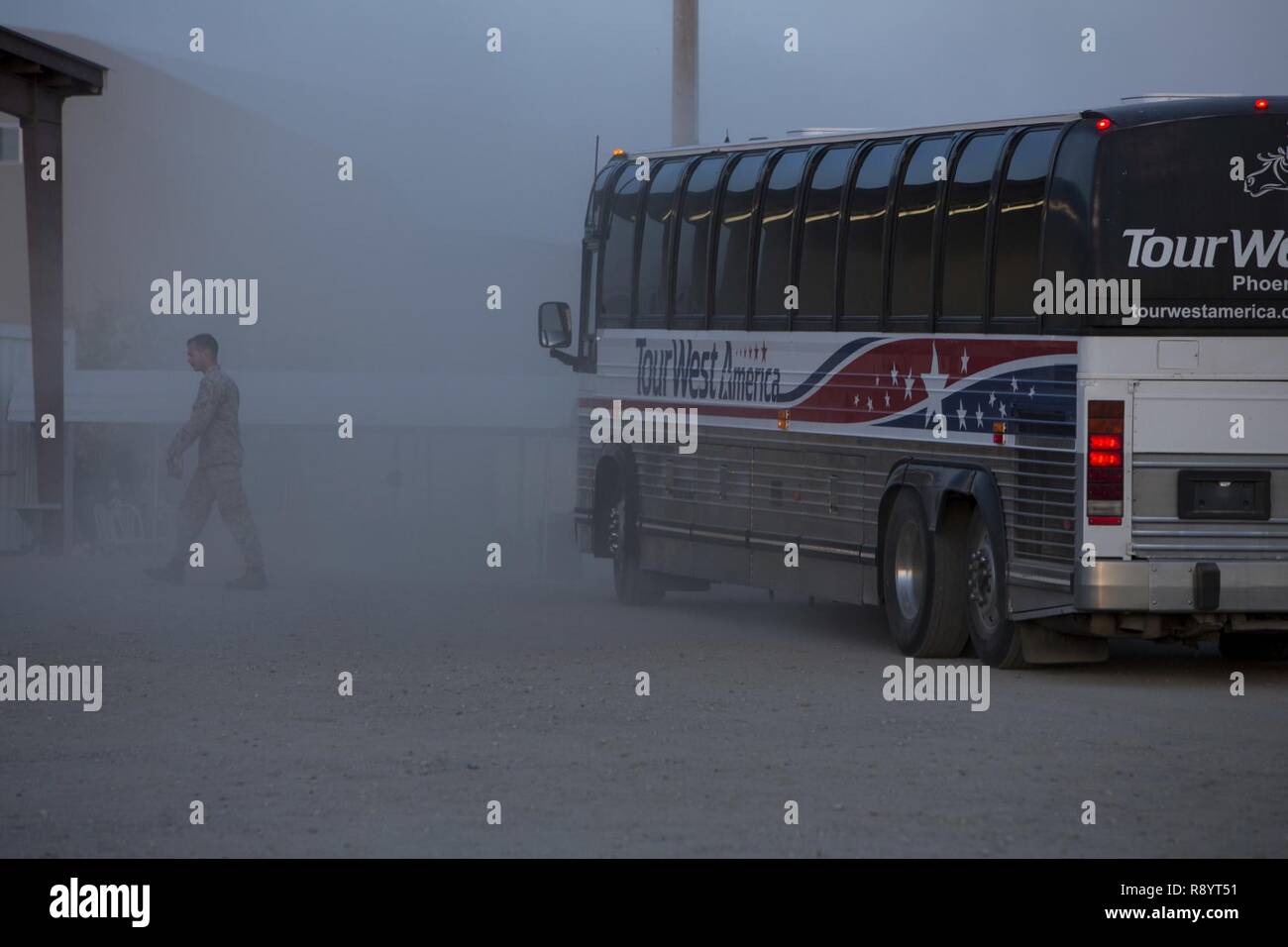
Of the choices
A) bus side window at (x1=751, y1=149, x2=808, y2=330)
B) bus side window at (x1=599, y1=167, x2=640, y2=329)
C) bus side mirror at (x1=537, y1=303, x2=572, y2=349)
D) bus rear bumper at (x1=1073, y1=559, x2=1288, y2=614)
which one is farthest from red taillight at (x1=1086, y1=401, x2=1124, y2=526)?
bus side mirror at (x1=537, y1=303, x2=572, y2=349)

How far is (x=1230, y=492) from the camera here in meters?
13.7

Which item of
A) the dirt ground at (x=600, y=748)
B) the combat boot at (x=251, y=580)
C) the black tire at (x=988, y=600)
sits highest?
the black tire at (x=988, y=600)

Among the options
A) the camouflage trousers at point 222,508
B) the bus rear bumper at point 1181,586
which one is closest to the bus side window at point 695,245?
the camouflage trousers at point 222,508

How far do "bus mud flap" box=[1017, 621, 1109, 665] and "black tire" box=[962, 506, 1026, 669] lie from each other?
5cm

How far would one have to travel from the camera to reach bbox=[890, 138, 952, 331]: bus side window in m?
15.4

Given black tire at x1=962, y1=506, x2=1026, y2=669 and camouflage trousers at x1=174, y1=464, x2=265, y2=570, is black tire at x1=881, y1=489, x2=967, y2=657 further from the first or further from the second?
camouflage trousers at x1=174, y1=464, x2=265, y2=570

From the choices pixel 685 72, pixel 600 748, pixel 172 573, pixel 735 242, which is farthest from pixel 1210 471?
pixel 685 72

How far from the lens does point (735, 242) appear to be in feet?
59.7

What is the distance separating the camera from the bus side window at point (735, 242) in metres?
18.0

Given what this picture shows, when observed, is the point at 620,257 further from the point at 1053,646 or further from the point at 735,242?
the point at 1053,646

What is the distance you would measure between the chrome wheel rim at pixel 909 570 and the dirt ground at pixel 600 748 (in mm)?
439

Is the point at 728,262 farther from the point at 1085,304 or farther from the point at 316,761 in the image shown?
the point at 316,761

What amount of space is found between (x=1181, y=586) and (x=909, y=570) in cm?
244

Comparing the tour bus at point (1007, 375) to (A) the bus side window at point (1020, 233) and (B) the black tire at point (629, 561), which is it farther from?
(B) the black tire at point (629, 561)
